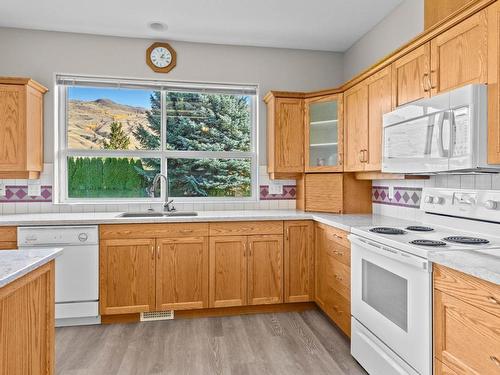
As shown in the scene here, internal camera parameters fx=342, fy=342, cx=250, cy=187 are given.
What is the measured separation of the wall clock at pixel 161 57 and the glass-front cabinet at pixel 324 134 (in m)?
1.47

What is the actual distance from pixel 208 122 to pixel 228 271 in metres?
1.64

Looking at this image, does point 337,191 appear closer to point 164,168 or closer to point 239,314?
point 239,314

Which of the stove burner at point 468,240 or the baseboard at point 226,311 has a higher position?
the stove burner at point 468,240

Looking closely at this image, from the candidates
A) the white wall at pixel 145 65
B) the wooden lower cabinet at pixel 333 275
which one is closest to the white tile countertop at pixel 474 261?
the wooden lower cabinet at pixel 333 275

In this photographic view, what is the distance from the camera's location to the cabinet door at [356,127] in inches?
112

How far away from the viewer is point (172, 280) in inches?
116

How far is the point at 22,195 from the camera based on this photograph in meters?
3.30

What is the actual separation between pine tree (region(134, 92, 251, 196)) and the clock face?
305 millimetres

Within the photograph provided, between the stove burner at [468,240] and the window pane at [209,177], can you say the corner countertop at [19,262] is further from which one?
the window pane at [209,177]

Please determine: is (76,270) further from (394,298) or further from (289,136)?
(394,298)

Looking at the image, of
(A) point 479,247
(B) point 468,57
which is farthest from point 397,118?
(A) point 479,247

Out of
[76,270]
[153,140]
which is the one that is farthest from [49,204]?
[153,140]

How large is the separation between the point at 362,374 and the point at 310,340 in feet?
1.69

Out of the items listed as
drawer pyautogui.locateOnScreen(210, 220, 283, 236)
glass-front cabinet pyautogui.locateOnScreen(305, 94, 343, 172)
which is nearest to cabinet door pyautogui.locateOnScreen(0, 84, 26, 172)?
drawer pyautogui.locateOnScreen(210, 220, 283, 236)
